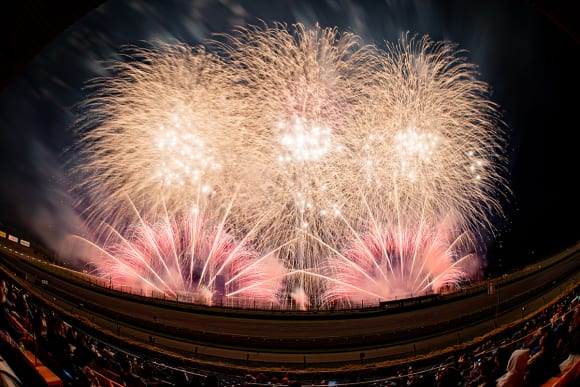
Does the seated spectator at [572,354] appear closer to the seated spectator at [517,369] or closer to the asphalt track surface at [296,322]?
the seated spectator at [517,369]

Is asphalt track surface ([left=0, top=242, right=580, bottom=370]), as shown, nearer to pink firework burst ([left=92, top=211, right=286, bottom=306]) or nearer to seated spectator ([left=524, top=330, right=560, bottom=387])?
pink firework burst ([left=92, top=211, right=286, bottom=306])

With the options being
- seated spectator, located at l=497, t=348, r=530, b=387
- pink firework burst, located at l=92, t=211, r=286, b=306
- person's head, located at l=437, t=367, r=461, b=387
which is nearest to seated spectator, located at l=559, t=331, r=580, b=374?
seated spectator, located at l=497, t=348, r=530, b=387

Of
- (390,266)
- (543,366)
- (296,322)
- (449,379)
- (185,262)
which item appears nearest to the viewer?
(449,379)

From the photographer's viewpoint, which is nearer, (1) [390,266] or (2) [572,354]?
(2) [572,354]

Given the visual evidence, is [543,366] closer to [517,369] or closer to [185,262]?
[517,369]

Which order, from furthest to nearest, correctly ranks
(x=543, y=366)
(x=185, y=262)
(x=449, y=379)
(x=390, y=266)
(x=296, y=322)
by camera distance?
(x=185, y=262) → (x=390, y=266) → (x=296, y=322) → (x=543, y=366) → (x=449, y=379)

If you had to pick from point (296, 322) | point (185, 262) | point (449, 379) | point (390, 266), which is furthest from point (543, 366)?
point (185, 262)

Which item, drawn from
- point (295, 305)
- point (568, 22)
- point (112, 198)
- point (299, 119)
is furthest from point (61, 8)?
point (295, 305)

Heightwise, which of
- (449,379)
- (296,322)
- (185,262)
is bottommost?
(449,379)
